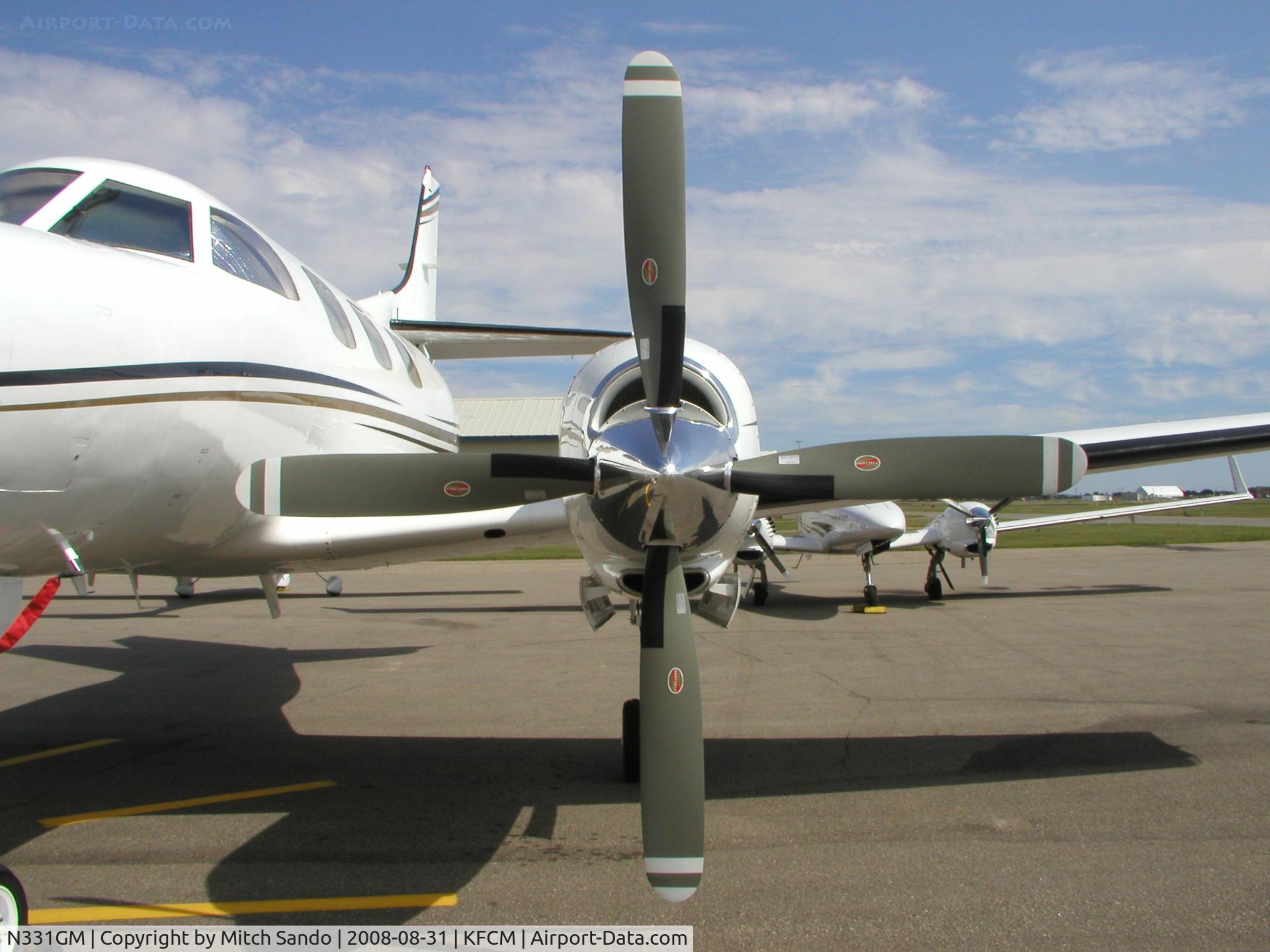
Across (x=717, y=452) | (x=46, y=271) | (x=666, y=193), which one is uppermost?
(x=666, y=193)

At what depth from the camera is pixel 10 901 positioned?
3.59m

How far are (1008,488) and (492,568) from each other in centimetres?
2350

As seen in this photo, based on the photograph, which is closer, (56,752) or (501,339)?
(56,752)

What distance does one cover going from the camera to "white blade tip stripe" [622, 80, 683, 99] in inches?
182

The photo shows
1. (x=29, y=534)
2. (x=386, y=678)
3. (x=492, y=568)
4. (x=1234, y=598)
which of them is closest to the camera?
(x=29, y=534)

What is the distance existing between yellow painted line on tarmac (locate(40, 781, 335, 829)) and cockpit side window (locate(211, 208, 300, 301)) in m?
3.12

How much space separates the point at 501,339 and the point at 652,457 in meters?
5.45

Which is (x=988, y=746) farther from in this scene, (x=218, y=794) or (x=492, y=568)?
(x=492, y=568)

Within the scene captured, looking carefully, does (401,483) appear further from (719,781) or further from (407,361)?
(407,361)

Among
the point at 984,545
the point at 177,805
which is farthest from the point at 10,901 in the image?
the point at 984,545

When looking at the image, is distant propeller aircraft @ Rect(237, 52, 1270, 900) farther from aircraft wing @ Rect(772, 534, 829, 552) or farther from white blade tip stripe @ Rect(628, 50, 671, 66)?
aircraft wing @ Rect(772, 534, 829, 552)

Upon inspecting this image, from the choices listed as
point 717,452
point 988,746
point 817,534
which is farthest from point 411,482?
point 817,534

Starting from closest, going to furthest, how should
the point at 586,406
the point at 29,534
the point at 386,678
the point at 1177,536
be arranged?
1. the point at 29,534
2. the point at 586,406
3. the point at 386,678
4. the point at 1177,536

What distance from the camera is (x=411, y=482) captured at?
4.64 m
